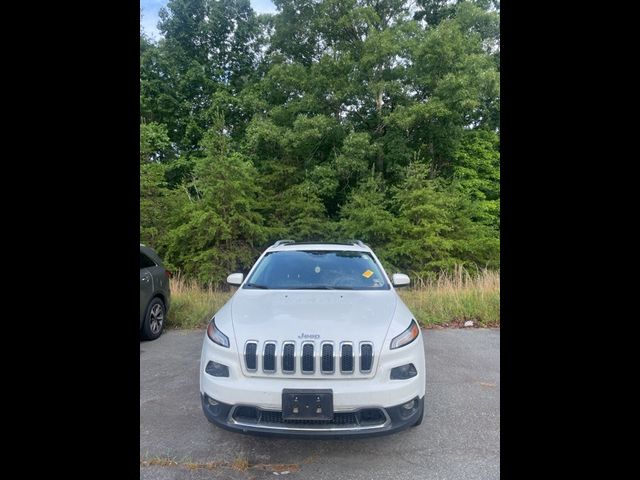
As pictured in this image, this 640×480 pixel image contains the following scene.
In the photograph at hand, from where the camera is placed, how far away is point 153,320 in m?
5.31

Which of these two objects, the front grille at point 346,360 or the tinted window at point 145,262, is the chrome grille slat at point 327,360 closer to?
the front grille at point 346,360

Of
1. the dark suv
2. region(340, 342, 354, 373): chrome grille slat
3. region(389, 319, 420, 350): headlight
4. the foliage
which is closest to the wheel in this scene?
the dark suv

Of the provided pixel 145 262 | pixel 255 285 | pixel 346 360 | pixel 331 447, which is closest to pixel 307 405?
pixel 346 360

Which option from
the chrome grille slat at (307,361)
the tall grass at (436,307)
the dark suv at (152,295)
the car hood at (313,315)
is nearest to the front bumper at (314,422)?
the chrome grille slat at (307,361)

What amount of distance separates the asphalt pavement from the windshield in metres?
1.25

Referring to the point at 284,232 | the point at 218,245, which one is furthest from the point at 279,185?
the point at 218,245

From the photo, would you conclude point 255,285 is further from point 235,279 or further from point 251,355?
point 251,355

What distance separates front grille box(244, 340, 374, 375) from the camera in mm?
2326

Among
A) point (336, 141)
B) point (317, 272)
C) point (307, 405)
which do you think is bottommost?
point (307, 405)

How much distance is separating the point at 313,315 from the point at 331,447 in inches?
37.6

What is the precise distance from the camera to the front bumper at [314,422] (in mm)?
2199

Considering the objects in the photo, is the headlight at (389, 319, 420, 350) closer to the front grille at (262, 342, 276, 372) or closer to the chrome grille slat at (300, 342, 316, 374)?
the chrome grille slat at (300, 342, 316, 374)
